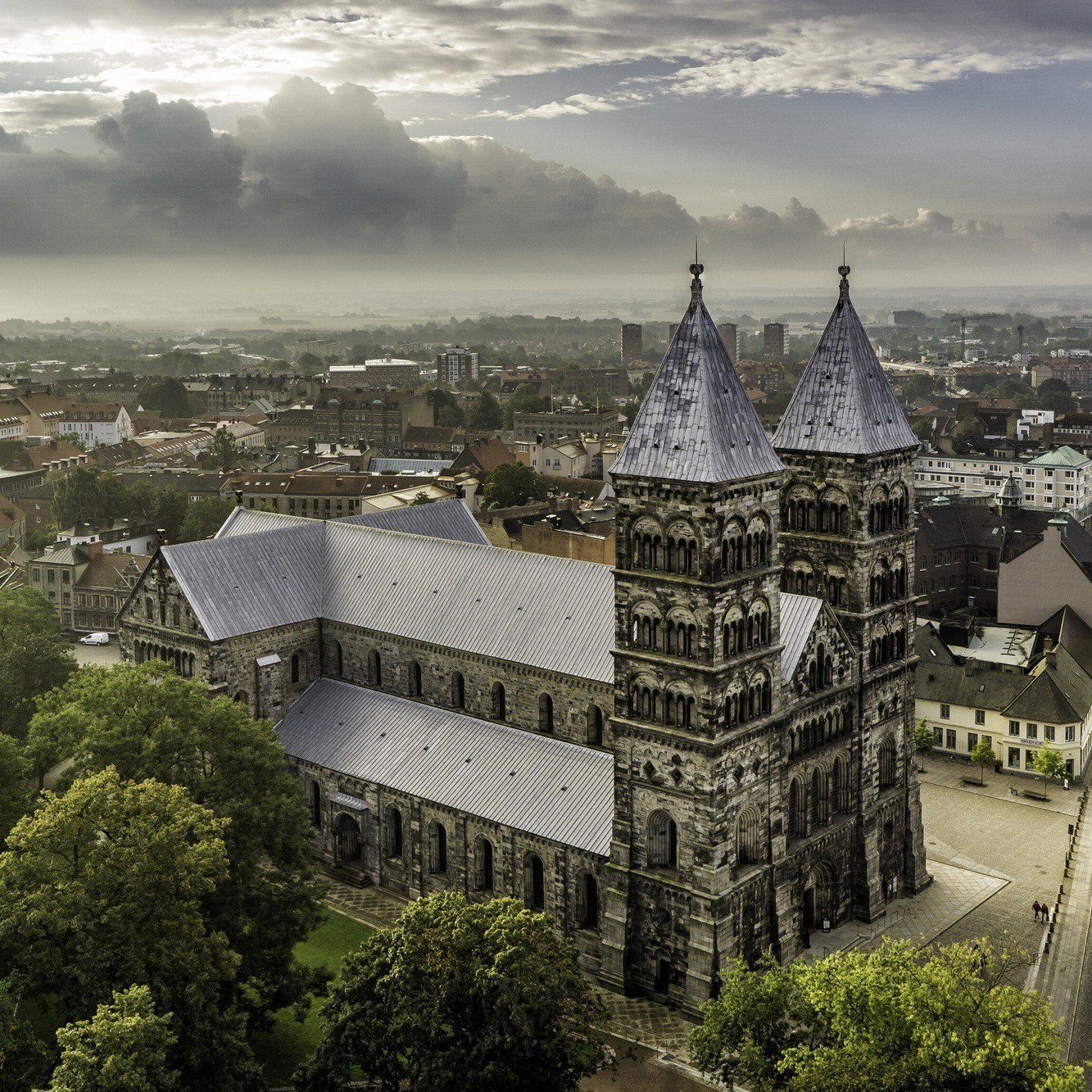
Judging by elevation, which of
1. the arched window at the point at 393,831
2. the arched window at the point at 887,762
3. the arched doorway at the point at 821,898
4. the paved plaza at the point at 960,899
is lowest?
the paved plaza at the point at 960,899

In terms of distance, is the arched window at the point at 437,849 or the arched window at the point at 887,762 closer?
the arched window at the point at 437,849

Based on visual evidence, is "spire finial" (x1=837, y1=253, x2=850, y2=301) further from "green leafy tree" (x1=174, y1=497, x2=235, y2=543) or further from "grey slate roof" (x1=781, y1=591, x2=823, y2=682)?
"green leafy tree" (x1=174, y1=497, x2=235, y2=543)

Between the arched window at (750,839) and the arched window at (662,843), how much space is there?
3.10 metres

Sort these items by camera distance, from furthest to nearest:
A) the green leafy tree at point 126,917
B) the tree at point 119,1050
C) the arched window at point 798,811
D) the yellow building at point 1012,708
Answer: the yellow building at point 1012,708 < the arched window at point 798,811 < the green leafy tree at point 126,917 < the tree at point 119,1050

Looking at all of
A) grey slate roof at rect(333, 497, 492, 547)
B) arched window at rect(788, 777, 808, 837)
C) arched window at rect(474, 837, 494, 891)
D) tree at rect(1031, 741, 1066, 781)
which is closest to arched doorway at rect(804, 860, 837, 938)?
arched window at rect(788, 777, 808, 837)

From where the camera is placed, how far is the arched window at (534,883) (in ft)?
207

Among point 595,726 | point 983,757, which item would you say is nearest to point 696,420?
point 595,726

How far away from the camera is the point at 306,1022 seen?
57.5 meters

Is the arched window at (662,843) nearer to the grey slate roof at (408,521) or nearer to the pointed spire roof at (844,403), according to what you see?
the pointed spire roof at (844,403)

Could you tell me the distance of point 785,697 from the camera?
60812 mm

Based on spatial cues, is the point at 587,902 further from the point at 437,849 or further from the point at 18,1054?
the point at 18,1054

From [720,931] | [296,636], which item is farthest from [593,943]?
[296,636]

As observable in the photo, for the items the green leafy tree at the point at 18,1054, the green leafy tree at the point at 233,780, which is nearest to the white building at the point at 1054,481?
the green leafy tree at the point at 233,780

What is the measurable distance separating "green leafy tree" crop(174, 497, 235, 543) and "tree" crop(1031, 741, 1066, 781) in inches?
3548
